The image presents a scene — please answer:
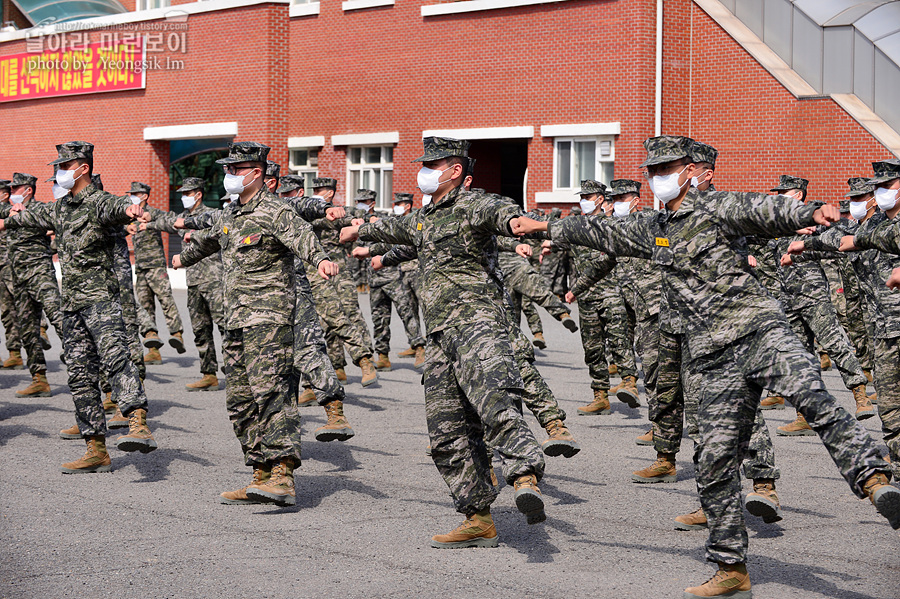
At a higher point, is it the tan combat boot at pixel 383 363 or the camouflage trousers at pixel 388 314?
the camouflage trousers at pixel 388 314

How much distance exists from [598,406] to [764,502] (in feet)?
15.9

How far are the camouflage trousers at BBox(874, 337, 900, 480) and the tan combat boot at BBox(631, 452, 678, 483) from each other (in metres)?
1.54

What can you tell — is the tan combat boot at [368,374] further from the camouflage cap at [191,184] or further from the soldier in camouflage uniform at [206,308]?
the camouflage cap at [191,184]

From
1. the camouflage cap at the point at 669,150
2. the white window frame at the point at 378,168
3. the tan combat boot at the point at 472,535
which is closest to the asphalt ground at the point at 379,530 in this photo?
the tan combat boot at the point at 472,535

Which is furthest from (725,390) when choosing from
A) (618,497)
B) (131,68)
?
(131,68)

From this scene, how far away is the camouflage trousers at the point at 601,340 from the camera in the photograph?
1151 cm

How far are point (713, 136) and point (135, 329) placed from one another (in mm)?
16782

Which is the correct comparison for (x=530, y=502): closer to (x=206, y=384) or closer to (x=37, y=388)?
(x=206, y=384)

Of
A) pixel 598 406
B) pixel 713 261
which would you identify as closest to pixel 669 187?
pixel 713 261

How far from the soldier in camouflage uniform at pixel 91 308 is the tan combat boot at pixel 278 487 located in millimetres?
1303

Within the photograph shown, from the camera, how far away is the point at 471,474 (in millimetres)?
6664

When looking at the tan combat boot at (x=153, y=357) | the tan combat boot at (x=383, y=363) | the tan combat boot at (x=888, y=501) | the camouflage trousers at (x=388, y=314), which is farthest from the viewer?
the tan combat boot at (x=153, y=357)

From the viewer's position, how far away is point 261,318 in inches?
306

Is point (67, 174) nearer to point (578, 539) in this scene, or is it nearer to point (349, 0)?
point (578, 539)
